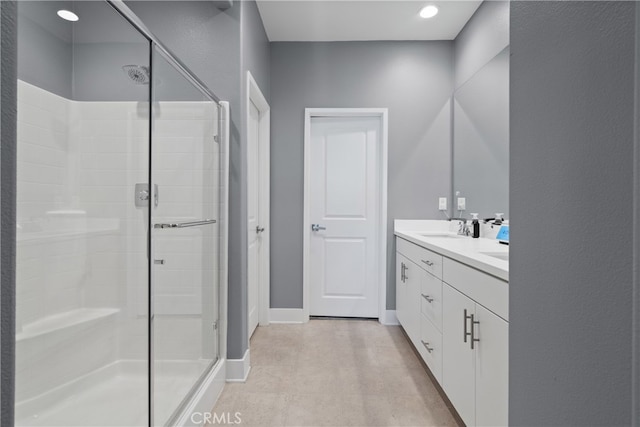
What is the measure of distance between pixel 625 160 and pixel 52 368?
5.30 feet

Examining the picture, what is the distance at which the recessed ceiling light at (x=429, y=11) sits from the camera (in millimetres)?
2623

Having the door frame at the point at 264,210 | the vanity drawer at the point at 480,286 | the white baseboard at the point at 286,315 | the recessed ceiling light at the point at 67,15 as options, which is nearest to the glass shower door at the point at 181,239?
the recessed ceiling light at the point at 67,15

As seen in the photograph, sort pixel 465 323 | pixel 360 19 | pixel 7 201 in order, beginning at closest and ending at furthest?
pixel 7 201 < pixel 465 323 < pixel 360 19

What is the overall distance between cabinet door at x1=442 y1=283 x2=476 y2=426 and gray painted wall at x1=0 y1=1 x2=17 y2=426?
144 cm

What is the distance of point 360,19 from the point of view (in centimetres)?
279

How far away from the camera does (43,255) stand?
3.67ft

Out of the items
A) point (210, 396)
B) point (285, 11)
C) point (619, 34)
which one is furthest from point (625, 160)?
point (285, 11)

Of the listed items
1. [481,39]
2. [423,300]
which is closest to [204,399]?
[423,300]

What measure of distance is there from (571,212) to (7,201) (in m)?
0.96

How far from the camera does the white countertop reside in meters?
1.26

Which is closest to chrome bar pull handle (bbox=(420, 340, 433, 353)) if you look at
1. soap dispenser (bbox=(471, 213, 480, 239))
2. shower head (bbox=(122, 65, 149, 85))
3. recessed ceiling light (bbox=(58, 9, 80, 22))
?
soap dispenser (bbox=(471, 213, 480, 239))

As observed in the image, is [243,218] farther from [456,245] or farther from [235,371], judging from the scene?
[456,245]

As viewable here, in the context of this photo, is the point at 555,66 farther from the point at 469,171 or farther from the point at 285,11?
the point at 285,11

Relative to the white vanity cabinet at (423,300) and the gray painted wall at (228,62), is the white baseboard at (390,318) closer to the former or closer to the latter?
the white vanity cabinet at (423,300)
